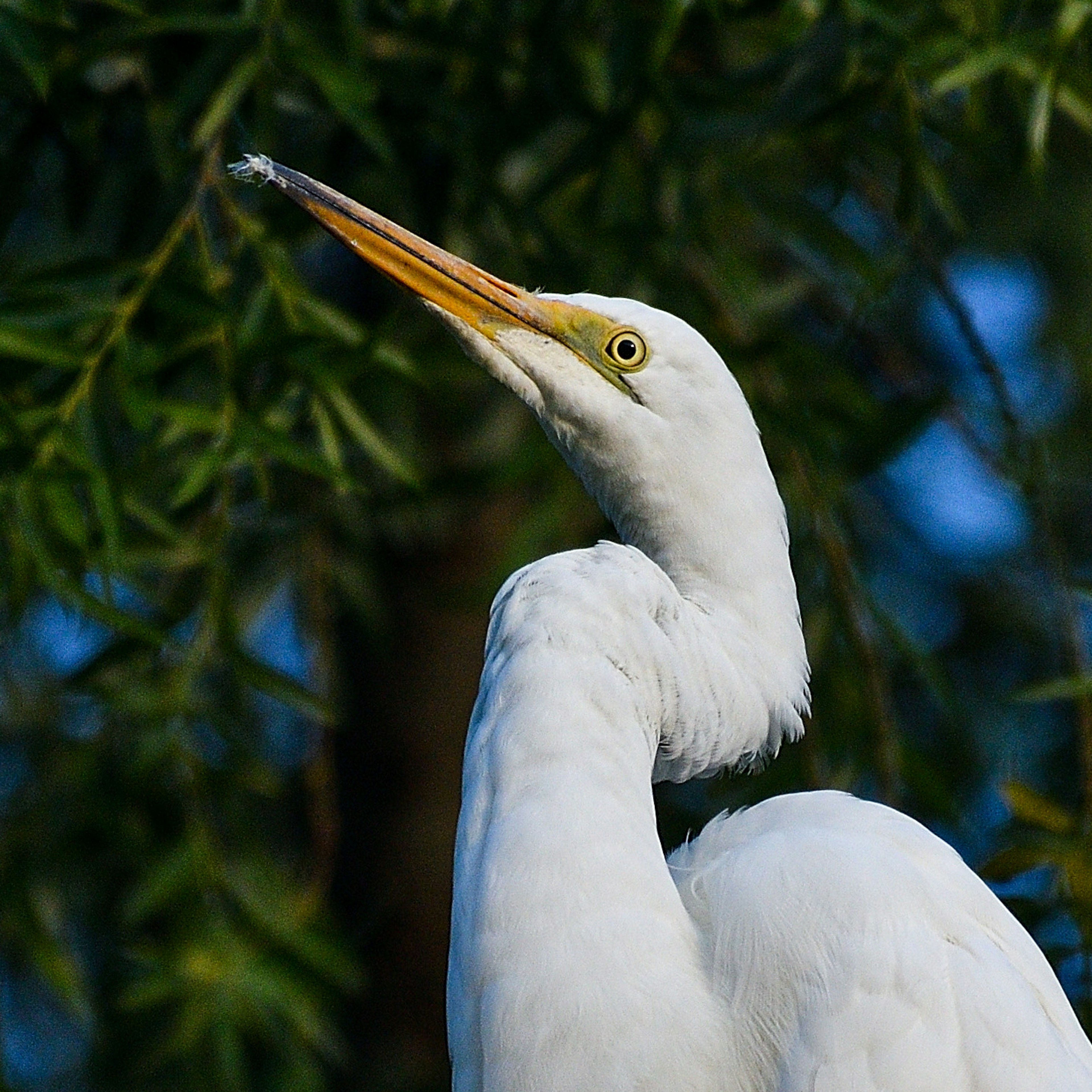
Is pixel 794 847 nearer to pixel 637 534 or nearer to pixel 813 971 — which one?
pixel 813 971

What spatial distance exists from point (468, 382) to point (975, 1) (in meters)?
A: 1.72

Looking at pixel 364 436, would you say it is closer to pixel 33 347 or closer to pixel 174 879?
pixel 33 347

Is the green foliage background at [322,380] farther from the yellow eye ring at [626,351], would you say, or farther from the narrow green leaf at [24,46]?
the yellow eye ring at [626,351]

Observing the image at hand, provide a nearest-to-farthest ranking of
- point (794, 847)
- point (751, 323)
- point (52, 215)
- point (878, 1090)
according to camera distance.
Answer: point (878, 1090)
point (794, 847)
point (751, 323)
point (52, 215)

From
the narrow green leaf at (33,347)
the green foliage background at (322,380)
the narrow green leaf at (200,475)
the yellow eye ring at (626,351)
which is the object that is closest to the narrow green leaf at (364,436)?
the green foliage background at (322,380)

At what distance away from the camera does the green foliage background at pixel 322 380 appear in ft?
6.31

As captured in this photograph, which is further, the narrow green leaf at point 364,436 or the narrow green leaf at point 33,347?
the narrow green leaf at point 364,436

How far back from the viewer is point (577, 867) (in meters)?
1.40

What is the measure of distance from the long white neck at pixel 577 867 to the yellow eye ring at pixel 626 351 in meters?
0.21

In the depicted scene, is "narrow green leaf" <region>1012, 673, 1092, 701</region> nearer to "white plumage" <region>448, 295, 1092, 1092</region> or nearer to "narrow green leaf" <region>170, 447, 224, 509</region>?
"white plumage" <region>448, 295, 1092, 1092</region>

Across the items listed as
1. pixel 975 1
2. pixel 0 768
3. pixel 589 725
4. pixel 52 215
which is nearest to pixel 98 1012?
pixel 0 768

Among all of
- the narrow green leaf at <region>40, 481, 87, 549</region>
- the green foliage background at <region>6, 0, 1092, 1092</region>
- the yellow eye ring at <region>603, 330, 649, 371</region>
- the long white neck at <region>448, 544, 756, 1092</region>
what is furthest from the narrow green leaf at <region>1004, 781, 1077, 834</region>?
the narrow green leaf at <region>40, 481, 87, 549</region>

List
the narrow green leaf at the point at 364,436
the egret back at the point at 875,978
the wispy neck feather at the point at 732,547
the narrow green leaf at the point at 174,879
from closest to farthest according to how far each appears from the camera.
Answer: the egret back at the point at 875,978
the wispy neck feather at the point at 732,547
the narrow green leaf at the point at 364,436
the narrow green leaf at the point at 174,879

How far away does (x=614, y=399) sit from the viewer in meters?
1.64
